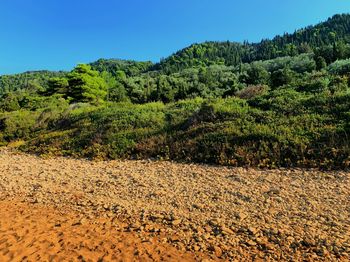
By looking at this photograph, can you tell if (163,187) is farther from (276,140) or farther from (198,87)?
(198,87)

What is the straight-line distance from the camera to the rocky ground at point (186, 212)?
5164 mm

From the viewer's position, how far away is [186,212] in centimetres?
649

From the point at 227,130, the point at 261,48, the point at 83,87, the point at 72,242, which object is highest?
the point at 261,48

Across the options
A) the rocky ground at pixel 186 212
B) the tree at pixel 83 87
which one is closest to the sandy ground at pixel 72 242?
the rocky ground at pixel 186 212

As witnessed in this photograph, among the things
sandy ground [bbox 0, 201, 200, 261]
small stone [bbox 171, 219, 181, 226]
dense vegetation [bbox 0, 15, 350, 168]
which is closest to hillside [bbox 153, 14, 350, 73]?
dense vegetation [bbox 0, 15, 350, 168]

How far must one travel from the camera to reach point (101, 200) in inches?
296

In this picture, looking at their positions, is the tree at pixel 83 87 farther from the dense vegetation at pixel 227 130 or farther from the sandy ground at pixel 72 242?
the sandy ground at pixel 72 242

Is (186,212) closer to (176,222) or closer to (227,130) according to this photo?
(176,222)

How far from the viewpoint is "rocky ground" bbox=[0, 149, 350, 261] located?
516cm

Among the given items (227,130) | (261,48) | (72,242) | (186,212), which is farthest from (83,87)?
(261,48)

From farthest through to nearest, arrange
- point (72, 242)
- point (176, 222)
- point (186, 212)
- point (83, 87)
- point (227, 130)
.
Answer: point (83, 87) < point (227, 130) < point (186, 212) < point (176, 222) < point (72, 242)

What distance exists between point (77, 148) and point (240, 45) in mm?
175782

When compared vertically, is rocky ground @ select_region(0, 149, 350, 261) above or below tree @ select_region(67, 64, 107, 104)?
below

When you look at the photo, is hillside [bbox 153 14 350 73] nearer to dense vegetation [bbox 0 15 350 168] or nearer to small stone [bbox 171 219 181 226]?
dense vegetation [bbox 0 15 350 168]
